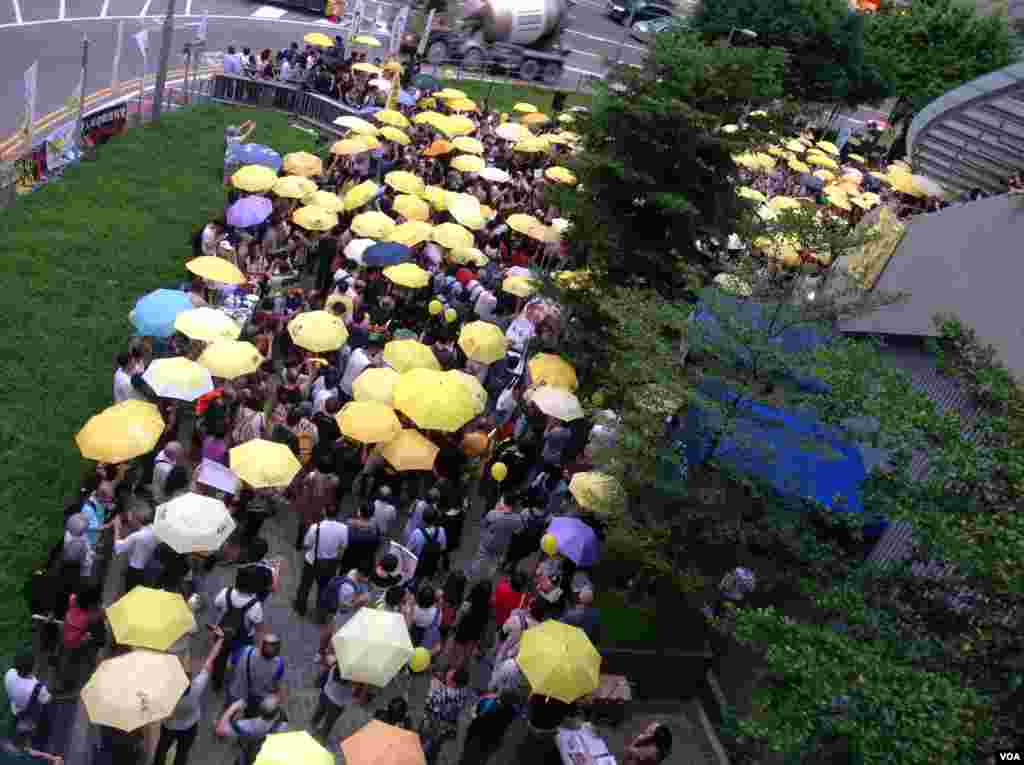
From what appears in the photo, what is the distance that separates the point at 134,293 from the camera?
51.3 feet

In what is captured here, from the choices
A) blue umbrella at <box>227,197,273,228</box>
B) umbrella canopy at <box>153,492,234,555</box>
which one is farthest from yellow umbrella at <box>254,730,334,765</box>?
blue umbrella at <box>227,197,273,228</box>

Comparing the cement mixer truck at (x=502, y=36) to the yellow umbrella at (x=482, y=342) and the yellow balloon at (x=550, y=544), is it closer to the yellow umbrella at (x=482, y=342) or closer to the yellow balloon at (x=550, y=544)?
the yellow umbrella at (x=482, y=342)

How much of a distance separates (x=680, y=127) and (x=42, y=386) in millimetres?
9557

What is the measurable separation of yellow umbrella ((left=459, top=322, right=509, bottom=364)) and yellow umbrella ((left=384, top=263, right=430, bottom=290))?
1.35m

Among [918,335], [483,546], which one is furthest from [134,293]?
[918,335]

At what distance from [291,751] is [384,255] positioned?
944 cm

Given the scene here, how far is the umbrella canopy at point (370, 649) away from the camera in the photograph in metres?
7.70

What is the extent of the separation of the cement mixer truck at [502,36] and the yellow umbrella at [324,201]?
1965 centimetres

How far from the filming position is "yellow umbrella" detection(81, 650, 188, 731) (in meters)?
6.77

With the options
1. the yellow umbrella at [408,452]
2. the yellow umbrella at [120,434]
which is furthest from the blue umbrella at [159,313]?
the yellow umbrella at [408,452]

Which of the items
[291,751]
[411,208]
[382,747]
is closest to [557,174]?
[411,208]

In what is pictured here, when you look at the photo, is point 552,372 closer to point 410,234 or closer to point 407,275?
point 407,275

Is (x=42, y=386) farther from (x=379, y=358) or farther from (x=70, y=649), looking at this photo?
(x=70, y=649)

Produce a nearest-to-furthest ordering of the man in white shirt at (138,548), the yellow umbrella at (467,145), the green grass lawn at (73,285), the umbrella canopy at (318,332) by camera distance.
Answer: the man in white shirt at (138,548) < the green grass lawn at (73,285) < the umbrella canopy at (318,332) < the yellow umbrella at (467,145)
